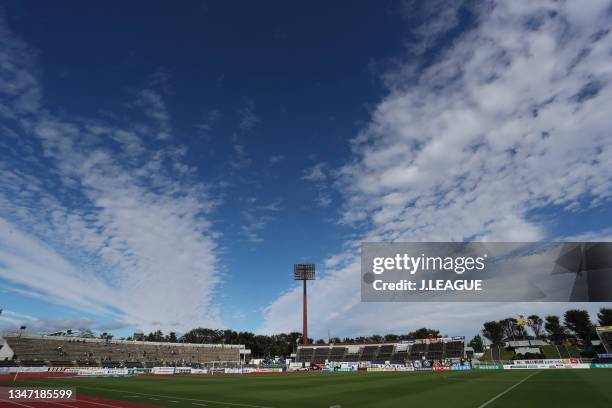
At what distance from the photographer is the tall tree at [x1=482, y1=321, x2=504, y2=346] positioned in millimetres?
184000

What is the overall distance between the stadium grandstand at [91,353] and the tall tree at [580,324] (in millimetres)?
128863

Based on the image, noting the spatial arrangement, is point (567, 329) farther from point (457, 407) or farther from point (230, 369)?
point (457, 407)

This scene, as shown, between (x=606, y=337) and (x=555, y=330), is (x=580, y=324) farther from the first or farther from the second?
(x=606, y=337)

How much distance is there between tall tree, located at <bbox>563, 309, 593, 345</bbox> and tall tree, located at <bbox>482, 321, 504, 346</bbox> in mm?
36875

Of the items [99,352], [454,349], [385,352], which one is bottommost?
[99,352]

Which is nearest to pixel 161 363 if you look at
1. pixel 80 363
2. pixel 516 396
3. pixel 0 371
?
pixel 80 363

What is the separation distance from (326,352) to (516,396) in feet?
371

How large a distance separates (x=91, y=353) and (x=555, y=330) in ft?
541

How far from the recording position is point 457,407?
67.1 ft

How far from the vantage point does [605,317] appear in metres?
140

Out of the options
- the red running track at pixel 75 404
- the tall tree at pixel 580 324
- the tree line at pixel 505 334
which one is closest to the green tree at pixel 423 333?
the tree line at pixel 505 334

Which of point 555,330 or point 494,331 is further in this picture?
point 494,331

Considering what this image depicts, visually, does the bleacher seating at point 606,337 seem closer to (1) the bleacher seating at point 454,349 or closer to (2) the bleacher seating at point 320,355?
(1) the bleacher seating at point 454,349

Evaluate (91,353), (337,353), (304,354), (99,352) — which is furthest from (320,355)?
(91,353)
